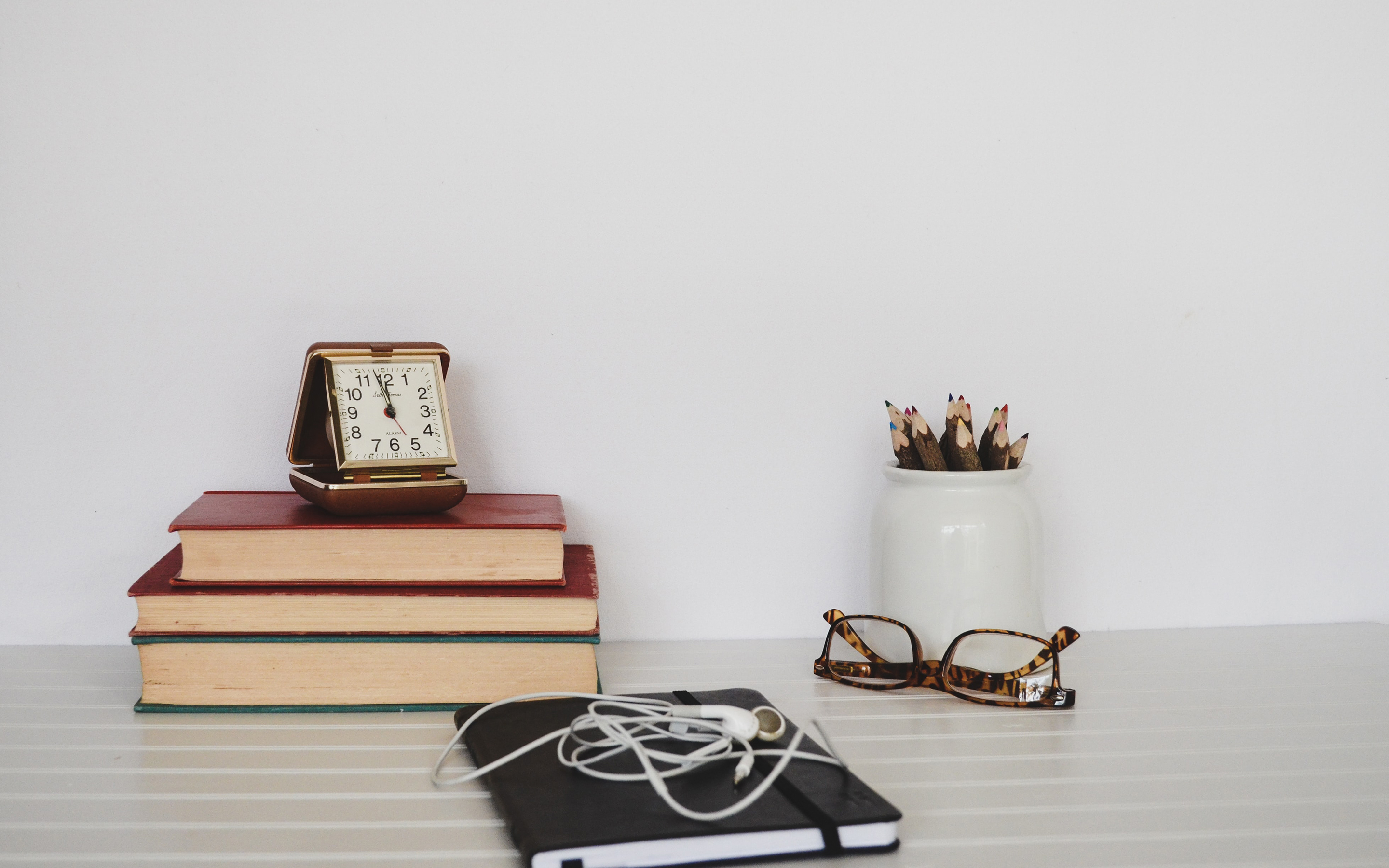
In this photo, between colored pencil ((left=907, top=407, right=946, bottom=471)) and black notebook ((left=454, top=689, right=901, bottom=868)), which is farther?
colored pencil ((left=907, top=407, right=946, bottom=471))

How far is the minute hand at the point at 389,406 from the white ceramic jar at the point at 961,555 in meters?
0.45

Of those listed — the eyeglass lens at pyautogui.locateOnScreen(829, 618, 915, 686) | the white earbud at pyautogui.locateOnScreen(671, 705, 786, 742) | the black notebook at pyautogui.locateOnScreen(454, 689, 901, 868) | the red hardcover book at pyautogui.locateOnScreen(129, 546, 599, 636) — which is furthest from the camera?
the eyeglass lens at pyautogui.locateOnScreen(829, 618, 915, 686)

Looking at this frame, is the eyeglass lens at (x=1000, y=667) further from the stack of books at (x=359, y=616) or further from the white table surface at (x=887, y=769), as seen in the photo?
the stack of books at (x=359, y=616)

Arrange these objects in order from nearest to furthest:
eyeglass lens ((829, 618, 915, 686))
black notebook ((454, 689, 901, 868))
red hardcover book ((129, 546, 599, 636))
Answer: black notebook ((454, 689, 901, 868))
red hardcover book ((129, 546, 599, 636))
eyeglass lens ((829, 618, 915, 686))

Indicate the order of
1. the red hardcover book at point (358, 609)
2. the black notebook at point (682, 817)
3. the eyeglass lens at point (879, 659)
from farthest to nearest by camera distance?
the eyeglass lens at point (879, 659), the red hardcover book at point (358, 609), the black notebook at point (682, 817)

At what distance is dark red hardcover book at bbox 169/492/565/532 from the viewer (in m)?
0.78

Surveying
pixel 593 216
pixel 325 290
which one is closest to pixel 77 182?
pixel 325 290

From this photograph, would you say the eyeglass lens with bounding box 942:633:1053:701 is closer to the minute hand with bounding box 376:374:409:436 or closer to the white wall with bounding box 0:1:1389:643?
the white wall with bounding box 0:1:1389:643

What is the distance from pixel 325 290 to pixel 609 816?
0.63 metres

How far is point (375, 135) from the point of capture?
0.96 meters

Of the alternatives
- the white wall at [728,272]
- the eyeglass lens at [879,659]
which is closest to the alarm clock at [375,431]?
the white wall at [728,272]

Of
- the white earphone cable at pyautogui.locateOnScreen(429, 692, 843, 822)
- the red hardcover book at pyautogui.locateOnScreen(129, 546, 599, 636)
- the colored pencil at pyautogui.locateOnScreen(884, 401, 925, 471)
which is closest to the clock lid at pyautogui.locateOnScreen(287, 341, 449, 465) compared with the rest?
the red hardcover book at pyautogui.locateOnScreen(129, 546, 599, 636)

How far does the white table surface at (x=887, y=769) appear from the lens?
1.85 ft

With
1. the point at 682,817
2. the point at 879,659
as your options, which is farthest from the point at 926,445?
the point at 682,817
